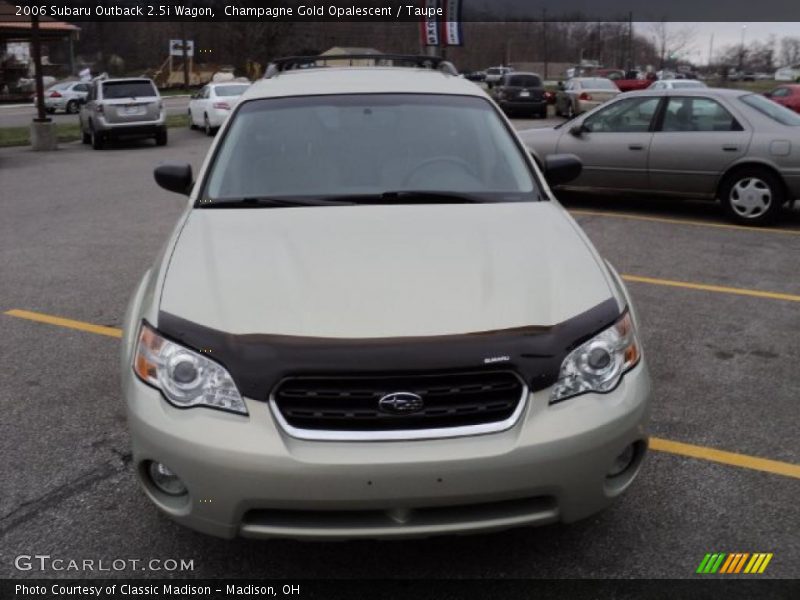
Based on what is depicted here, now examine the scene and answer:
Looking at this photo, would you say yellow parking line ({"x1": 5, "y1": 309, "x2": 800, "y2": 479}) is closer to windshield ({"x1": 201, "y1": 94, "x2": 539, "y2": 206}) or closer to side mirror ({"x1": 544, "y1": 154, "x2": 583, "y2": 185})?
windshield ({"x1": 201, "y1": 94, "x2": 539, "y2": 206})

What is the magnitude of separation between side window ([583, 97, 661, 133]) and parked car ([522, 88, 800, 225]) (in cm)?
1

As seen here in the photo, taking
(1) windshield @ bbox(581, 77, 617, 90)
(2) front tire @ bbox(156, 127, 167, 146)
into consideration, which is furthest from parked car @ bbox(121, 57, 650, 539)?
(1) windshield @ bbox(581, 77, 617, 90)

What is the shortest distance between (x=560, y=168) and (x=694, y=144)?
554 cm

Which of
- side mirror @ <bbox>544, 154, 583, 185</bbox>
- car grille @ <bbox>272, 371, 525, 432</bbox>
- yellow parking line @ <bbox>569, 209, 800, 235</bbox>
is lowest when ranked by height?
yellow parking line @ <bbox>569, 209, 800, 235</bbox>

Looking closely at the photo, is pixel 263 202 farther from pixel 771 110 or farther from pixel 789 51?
pixel 789 51

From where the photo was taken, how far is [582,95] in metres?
27.0

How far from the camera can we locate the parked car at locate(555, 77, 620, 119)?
26922 millimetres

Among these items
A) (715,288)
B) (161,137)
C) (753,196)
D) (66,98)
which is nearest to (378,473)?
(715,288)

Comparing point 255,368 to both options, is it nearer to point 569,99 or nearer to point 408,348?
point 408,348

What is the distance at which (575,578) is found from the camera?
284 centimetres

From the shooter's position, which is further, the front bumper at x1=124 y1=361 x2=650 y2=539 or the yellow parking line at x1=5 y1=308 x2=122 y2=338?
the yellow parking line at x1=5 y1=308 x2=122 y2=338

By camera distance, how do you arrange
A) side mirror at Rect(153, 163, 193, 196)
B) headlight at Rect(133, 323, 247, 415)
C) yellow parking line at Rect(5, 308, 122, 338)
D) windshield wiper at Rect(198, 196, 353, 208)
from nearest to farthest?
headlight at Rect(133, 323, 247, 415) < windshield wiper at Rect(198, 196, 353, 208) < side mirror at Rect(153, 163, 193, 196) < yellow parking line at Rect(5, 308, 122, 338)

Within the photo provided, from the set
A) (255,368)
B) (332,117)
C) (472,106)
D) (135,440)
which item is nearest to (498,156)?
(472,106)

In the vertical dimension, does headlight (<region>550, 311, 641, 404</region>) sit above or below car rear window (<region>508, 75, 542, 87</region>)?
below
